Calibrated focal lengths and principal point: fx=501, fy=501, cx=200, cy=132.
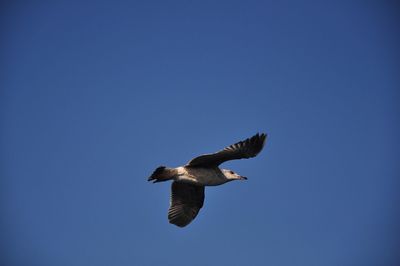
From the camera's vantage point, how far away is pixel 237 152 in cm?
1406

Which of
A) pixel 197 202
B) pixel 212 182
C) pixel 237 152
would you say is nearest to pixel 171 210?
pixel 197 202

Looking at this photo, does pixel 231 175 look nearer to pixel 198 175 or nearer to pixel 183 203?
pixel 198 175

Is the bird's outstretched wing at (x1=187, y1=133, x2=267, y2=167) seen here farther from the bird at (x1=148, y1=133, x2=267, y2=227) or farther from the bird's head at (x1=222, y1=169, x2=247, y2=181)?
the bird's head at (x1=222, y1=169, x2=247, y2=181)

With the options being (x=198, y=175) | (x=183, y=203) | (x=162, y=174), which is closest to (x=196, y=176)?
(x=198, y=175)

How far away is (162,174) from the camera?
14.2m

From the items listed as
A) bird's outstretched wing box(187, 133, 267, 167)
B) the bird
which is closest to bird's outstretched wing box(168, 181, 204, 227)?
the bird

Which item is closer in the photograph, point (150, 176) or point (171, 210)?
point (150, 176)

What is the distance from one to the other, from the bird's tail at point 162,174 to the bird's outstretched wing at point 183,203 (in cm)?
164

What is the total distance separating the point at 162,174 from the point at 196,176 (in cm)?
107

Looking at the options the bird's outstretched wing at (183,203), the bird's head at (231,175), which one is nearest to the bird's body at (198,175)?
the bird's head at (231,175)

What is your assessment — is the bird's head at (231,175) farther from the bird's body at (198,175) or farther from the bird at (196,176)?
the bird's body at (198,175)

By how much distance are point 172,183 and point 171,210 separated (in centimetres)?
89

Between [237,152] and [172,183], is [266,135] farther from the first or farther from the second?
[172,183]

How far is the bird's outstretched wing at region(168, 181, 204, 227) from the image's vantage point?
1611 cm
